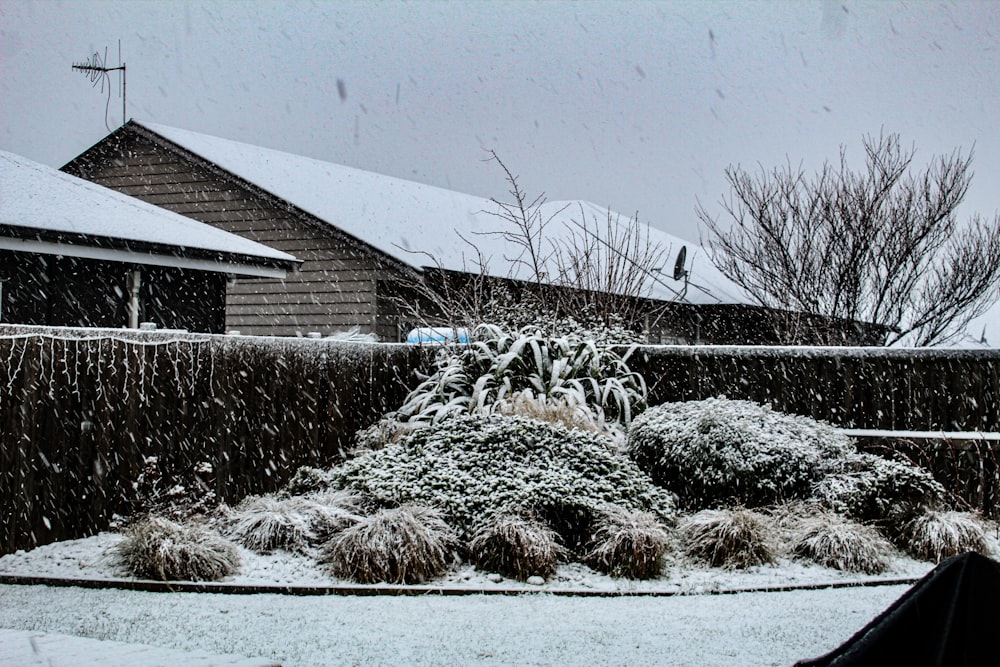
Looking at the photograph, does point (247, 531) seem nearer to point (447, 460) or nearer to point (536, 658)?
point (447, 460)

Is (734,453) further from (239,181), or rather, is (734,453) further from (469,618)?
(239,181)

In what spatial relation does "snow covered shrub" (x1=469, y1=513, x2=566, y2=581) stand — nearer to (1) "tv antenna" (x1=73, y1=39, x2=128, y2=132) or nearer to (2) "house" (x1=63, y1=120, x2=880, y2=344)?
(2) "house" (x1=63, y1=120, x2=880, y2=344)

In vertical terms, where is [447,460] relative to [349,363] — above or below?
below

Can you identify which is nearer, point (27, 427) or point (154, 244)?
point (27, 427)

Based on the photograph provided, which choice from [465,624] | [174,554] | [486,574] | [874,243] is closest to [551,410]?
[486,574]

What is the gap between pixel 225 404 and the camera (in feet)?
24.2

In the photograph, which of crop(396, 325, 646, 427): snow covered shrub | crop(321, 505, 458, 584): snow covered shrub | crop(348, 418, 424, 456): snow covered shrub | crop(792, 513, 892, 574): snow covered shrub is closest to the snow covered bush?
crop(321, 505, 458, 584): snow covered shrub

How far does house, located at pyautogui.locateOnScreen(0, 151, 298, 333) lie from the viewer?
927cm

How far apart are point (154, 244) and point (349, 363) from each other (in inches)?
107

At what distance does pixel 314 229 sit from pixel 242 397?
8.67 meters

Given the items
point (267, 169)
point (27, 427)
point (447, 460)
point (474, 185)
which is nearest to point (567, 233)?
point (267, 169)

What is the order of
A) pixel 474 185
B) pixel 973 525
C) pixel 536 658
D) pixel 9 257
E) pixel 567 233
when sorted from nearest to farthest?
pixel 536 658 → pixel 973 525 → pixel 9 257 → pixel 567 233 → pixel 474 185

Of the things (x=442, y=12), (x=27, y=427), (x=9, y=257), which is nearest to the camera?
(x=27, y=427)

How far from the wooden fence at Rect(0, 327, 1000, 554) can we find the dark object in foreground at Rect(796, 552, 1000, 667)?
5.31 meters
